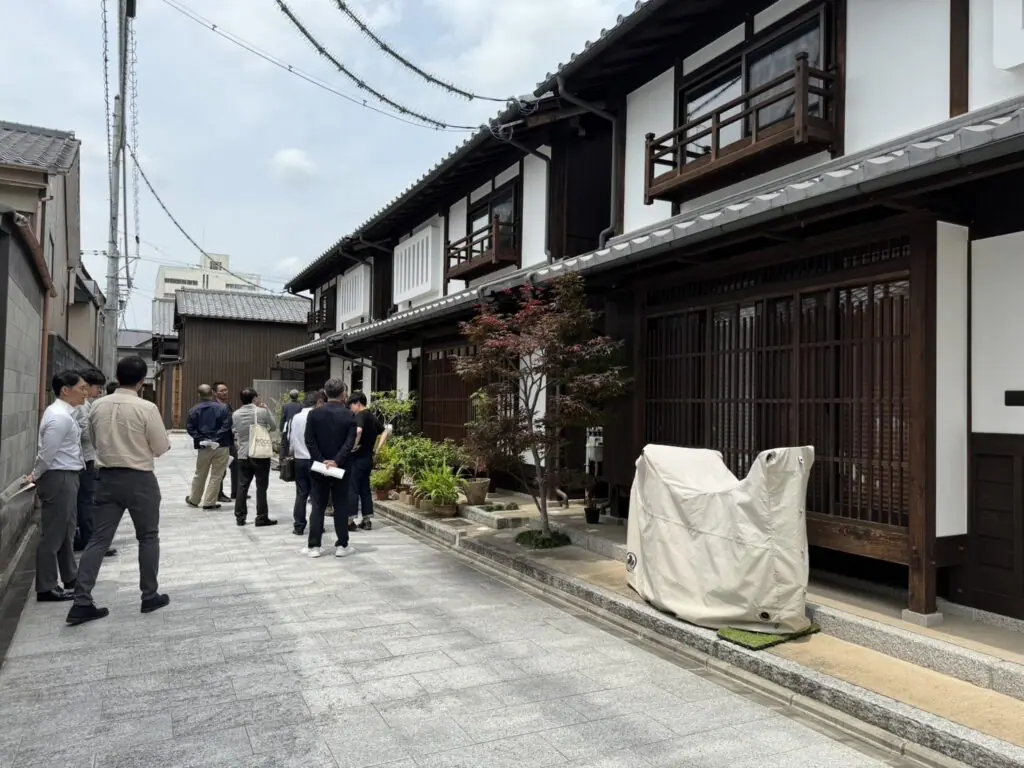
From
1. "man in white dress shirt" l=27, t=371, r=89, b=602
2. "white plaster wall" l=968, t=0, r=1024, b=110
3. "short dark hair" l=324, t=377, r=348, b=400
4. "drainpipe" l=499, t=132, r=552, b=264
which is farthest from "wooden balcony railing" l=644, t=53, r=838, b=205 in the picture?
"man in white dress shirt" l=27, t=371, r=89, b=602

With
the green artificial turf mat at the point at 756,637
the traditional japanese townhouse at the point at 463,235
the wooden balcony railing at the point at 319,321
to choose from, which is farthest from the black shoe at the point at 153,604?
the wooden balcony railing at the point at 319,321

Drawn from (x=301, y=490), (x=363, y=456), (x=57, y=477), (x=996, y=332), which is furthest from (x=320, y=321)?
(x=996, y=332)

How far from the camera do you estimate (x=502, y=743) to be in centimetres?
347

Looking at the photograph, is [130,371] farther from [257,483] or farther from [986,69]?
[986,69]

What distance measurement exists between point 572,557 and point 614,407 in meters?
1.92

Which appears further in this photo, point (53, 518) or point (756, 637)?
point (53, 518)

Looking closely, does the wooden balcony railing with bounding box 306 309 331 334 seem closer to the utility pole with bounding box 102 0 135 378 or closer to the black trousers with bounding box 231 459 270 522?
the utility pole with bounding box 102 0 135 378

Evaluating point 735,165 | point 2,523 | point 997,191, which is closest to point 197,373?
point 2,523

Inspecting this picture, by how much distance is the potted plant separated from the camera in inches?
460

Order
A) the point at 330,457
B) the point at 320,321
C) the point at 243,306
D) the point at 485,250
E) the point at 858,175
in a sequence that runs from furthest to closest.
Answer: the point at 243,306 → the point at 320,321 → the point at 485,250 → the point at 330,457 → the point at 858,175

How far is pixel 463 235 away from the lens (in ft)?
47.1

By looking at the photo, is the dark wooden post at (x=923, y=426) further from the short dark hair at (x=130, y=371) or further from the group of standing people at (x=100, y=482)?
the short dark hair at (x=130, y=371)

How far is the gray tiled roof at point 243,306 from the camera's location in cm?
3142

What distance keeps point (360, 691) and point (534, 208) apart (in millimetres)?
9157
